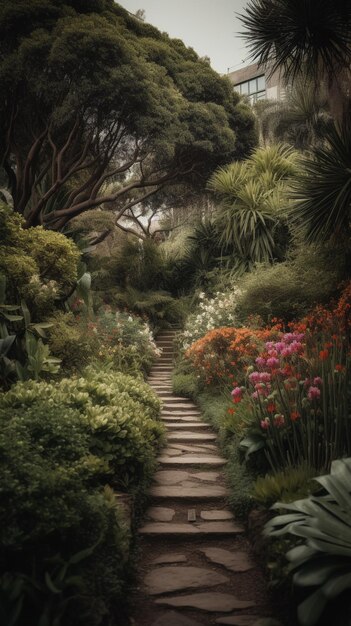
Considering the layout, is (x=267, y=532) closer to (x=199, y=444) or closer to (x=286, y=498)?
(x=286, y=498)

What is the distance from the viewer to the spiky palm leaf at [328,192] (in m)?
5.46

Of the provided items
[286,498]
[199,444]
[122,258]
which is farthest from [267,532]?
[122,258]

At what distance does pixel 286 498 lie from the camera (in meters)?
2.55

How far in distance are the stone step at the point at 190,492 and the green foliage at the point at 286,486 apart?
90cm

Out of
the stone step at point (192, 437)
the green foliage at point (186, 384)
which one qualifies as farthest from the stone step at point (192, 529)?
the green foliage at point (186, 384)

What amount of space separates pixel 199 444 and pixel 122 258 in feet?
28.0

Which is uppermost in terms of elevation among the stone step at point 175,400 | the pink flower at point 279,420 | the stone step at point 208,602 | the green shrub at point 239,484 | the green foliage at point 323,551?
the pink flower at point 279,420

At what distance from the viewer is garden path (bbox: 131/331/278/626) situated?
2332 millimetres

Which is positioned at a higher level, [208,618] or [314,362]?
[314,362]

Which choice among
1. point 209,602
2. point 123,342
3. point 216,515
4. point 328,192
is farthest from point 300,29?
point 209,602

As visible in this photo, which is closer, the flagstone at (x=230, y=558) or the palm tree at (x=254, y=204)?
the flagstone at (x=230, y=558)

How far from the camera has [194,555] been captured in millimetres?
2943

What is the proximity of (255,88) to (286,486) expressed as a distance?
A: 32.8 metres

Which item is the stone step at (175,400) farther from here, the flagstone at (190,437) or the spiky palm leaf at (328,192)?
the spiky palm leaf at (328,192)
